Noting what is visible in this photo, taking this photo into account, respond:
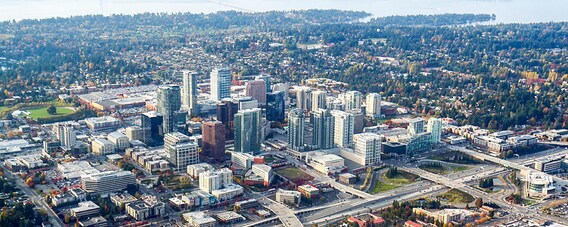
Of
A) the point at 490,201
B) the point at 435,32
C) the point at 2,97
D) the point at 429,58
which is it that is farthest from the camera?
the point at 435,32

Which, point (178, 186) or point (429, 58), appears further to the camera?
point (429, 58)

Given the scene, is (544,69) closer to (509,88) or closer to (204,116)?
(509,88)

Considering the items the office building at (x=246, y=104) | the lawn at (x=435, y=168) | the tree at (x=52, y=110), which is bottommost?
the lawn at (x=435, y=168)

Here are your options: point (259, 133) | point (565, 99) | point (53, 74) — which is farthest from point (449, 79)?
point (53, 74)

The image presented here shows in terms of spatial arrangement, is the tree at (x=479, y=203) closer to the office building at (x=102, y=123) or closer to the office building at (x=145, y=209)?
the office building at (x=145, y=209)

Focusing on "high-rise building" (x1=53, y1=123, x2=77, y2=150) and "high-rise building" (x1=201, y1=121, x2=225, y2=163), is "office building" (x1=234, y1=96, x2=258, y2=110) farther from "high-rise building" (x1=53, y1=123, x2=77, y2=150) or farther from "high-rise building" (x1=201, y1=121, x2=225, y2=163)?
"high-rise building" (x1=53, y1=123, x2=77, y2=150)

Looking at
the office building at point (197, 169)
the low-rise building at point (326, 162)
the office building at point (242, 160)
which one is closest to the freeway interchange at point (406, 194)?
the low-rise building at point (326, 162)

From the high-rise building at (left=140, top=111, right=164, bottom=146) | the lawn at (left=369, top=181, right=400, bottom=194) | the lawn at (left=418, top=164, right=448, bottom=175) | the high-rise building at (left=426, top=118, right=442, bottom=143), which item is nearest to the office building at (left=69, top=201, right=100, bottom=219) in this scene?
the high-rise building at (left=140, top=111, right=164, bottom=146)
